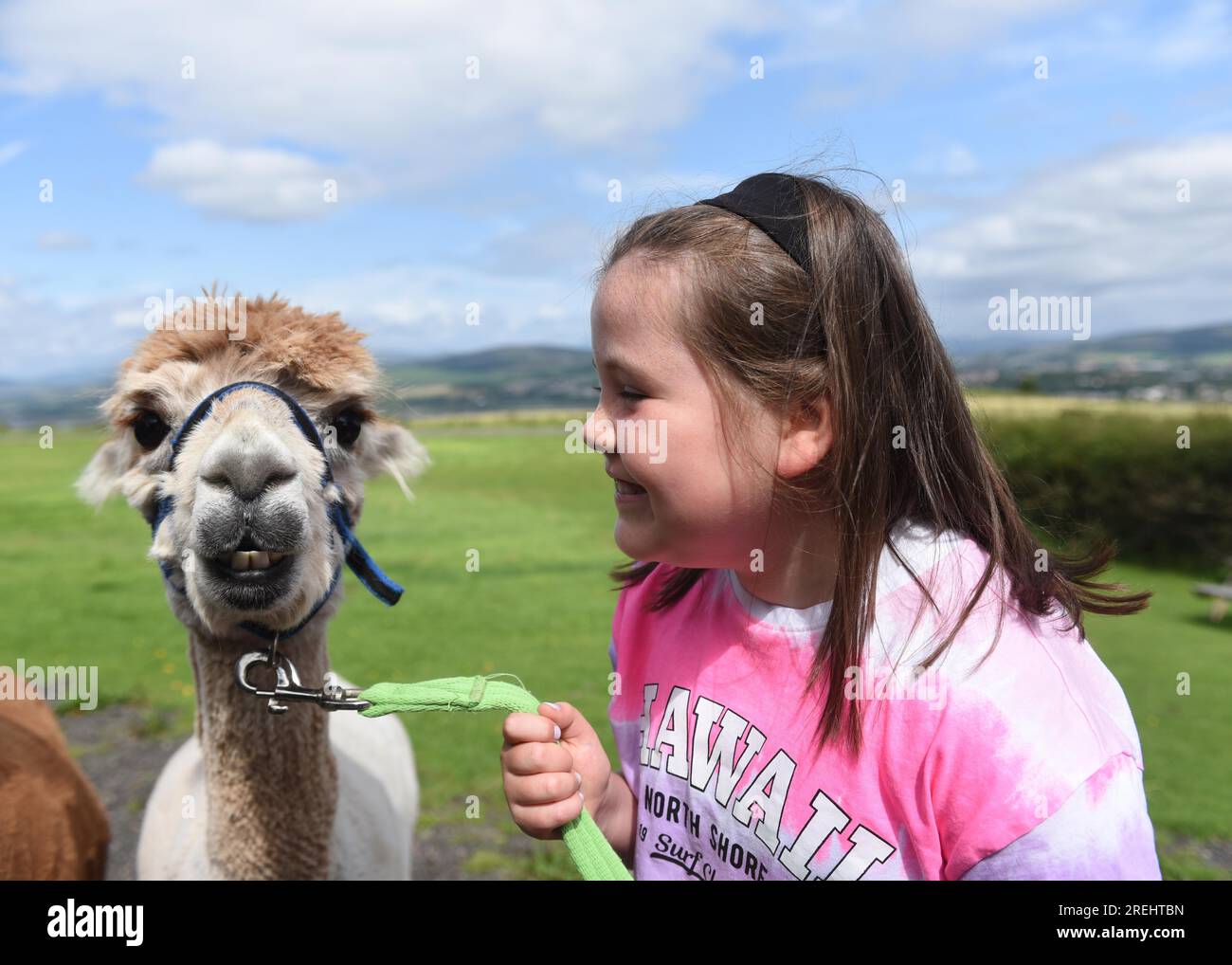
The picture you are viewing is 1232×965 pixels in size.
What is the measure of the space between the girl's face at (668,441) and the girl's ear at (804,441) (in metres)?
0.02

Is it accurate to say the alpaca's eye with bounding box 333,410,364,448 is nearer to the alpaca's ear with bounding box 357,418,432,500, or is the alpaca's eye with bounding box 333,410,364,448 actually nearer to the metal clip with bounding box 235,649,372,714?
the alpaca's ear with bounding box 357,418,432,500

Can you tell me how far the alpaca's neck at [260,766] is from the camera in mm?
2211

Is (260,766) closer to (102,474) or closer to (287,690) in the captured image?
(287,690)

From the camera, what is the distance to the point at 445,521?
17188 mm

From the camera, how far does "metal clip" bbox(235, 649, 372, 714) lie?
1.77 m

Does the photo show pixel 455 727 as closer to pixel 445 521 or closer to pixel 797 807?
pixel 797 807

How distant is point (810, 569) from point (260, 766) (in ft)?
5.10

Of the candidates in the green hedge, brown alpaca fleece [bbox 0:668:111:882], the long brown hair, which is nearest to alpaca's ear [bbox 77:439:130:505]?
brown alpaca fleece [bbox 0:668:111:882]

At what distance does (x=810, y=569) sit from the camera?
1.58 m

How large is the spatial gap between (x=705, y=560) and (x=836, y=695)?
329 mm

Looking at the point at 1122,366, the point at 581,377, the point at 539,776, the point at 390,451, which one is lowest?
the point at 539,776

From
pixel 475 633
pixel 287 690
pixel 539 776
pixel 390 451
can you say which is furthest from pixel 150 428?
pixel 475 633

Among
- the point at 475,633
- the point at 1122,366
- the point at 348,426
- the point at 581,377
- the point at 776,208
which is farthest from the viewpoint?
the point at 1122,366
